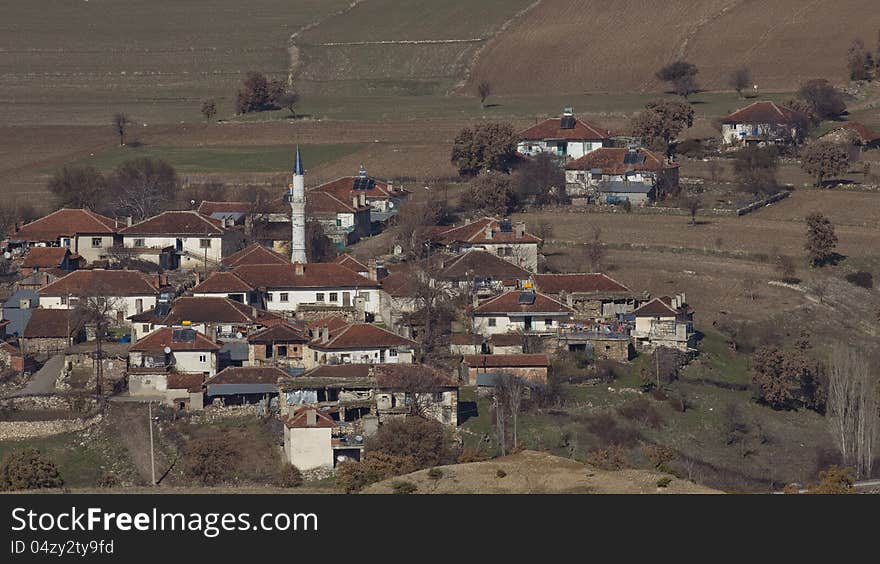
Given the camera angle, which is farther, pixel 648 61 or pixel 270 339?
pixel 648 61

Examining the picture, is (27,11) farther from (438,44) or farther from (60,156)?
(60,156)

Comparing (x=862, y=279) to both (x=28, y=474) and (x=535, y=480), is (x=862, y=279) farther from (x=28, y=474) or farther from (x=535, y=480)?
(x=535, y=480)

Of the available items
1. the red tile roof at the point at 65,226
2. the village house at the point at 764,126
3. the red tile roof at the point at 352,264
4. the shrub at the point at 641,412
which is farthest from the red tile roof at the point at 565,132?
the shrub at the point at 641,412

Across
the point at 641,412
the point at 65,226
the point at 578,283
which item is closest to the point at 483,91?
the point at 65,226

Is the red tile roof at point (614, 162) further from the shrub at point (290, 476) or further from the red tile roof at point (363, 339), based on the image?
the shrub at point (290, 476)

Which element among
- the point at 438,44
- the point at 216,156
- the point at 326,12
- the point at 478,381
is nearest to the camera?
the point at 478,381

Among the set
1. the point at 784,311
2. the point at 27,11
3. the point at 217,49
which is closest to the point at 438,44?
the point at 217,49
